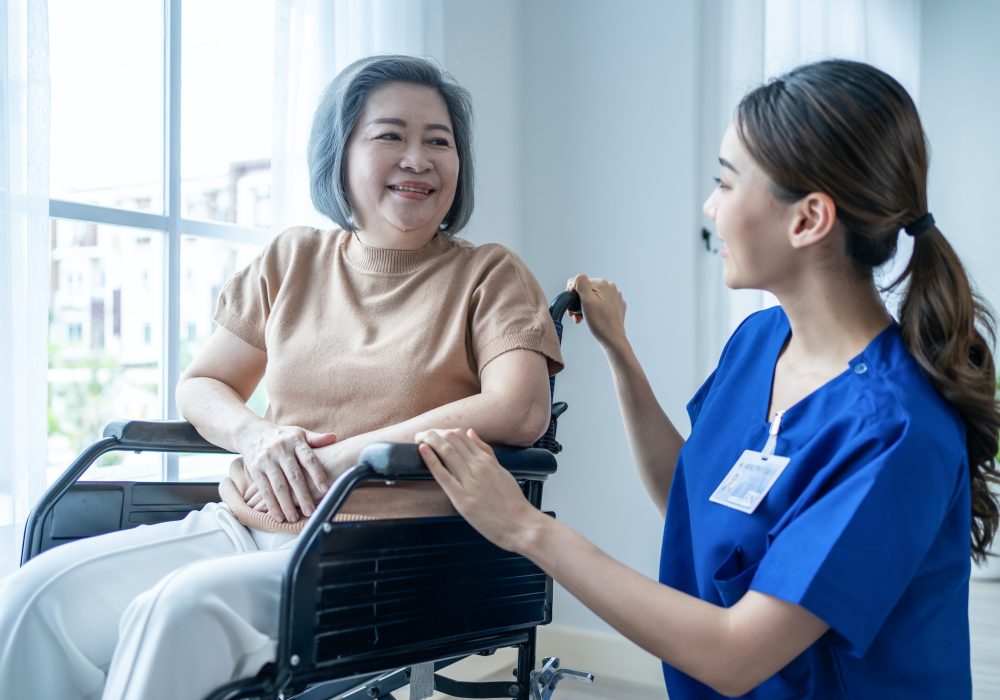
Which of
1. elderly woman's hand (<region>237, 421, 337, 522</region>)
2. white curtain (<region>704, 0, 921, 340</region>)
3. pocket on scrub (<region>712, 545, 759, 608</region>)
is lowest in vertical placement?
pocket on scrub (<region>712, 545, 759, 608</region>)

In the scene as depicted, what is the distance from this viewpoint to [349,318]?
1546mm

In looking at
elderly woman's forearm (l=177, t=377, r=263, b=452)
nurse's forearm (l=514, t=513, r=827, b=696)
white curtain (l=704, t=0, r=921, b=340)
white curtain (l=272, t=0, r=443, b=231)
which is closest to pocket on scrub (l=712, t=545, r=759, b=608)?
nurse's forearm (l=514, t=513, r=827, b=696)

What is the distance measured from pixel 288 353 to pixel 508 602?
0.54 metres

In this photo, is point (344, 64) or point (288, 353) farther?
point (344, 64)

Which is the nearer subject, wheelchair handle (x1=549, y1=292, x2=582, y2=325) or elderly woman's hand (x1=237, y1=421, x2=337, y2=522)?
elderly woman's hand (x1=237, y1=421, x2=337, y2=522)

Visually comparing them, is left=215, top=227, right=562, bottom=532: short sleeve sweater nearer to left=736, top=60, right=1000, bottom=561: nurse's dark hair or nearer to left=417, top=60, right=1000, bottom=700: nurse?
left=417, top=60, right=1000, bottom=700: nurse

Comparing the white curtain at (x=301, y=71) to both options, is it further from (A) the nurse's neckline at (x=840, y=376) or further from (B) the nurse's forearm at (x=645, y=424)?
(A) the nurse's neckline at (x=840, y=376)

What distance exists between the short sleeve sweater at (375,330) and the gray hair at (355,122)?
6 cm

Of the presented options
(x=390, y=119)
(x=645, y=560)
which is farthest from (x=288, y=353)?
(x=645, y=560)

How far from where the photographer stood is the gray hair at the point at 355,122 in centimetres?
158

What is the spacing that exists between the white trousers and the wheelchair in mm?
48

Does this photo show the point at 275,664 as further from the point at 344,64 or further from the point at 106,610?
the point at 344,64

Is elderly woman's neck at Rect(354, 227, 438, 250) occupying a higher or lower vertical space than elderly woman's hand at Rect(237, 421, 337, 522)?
higher

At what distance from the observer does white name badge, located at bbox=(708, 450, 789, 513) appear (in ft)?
3.84
